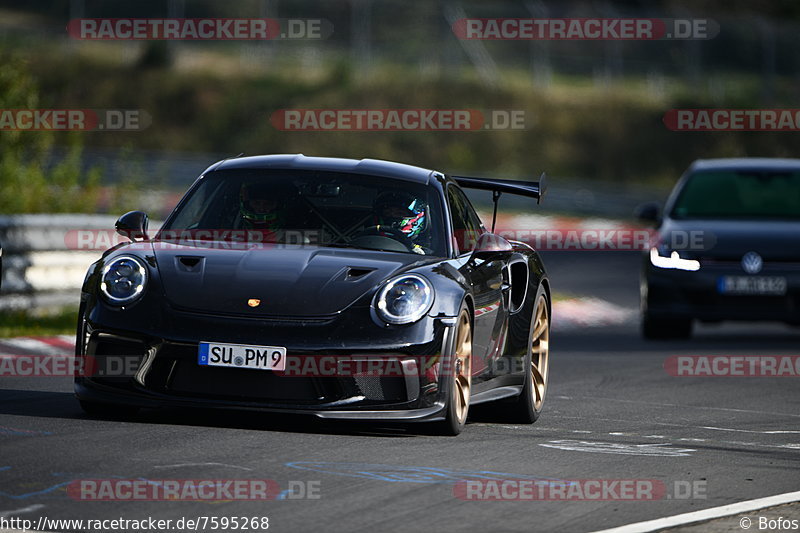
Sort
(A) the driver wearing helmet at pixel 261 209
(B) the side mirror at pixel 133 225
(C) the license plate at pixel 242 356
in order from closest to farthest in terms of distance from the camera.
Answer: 1. (C) the license plate at pixel 242 356
2. (B) the side mirror at pixel 133 225
3. (A) the driver wearing helmet at pixel 261 209

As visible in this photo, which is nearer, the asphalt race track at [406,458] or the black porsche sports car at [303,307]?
the asphalt race track at [406,458]

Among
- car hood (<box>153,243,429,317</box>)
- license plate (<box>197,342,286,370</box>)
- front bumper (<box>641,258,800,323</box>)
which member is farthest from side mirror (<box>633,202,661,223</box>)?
license plate (<box>197,342,286,370</box>)

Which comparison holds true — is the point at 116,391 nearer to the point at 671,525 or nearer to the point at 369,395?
the point at 369,395

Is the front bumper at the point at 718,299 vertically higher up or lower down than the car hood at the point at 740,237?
lower down

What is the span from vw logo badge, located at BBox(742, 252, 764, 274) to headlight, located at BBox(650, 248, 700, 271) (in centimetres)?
43

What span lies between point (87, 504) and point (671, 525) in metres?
2.18

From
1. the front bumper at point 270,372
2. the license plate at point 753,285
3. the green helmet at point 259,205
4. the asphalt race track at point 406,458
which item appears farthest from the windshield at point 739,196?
the front bumper at point 270,372

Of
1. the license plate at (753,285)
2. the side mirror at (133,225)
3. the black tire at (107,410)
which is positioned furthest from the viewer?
the license plate at (753,285)

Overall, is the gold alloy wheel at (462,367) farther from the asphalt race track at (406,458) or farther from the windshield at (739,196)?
the windshield at (739,196)

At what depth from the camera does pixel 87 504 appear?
594 centimetres

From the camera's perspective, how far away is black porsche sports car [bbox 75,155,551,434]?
299 inches

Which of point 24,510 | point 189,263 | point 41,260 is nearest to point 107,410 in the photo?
point 189,263

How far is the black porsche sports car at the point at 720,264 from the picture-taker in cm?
1523

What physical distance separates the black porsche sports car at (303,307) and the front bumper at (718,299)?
21.9 ft
